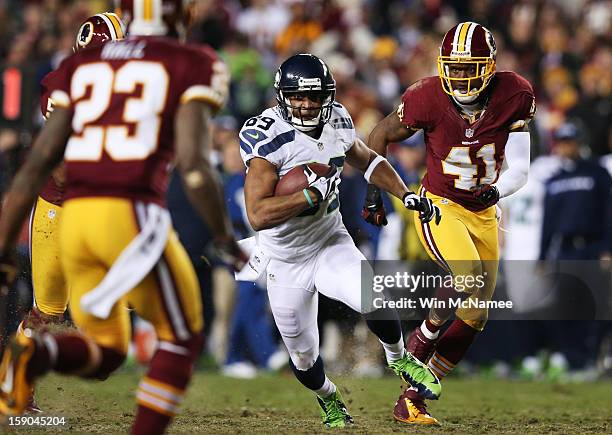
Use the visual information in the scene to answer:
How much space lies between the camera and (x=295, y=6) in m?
14.7

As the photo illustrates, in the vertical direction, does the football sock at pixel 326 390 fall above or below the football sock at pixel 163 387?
below

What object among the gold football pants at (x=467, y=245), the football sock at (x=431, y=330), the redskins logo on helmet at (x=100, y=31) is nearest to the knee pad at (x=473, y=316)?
the gold football pants at (x=467, y=245)

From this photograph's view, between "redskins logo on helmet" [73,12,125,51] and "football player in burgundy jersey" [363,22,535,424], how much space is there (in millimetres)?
1709

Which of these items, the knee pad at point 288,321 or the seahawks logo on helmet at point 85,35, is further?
the seahawks logo on helmet at point 85,35

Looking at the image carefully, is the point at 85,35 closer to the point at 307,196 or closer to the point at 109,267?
the point at 307,196

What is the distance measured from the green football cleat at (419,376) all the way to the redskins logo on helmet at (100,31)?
246 cm

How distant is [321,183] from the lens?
6238 mm

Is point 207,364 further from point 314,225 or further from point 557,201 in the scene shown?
point 314,225

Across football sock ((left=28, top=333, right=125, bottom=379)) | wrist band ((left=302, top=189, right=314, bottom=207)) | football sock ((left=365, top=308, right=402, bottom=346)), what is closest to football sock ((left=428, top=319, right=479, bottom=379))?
football sock ((left=365, top=308, right=402, bottom=346))

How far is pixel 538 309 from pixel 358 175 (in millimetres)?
2040

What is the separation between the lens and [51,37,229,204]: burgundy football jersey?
469 cm

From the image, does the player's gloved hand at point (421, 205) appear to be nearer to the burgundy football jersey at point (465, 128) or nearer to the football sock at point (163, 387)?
the burgundy football jersey at point (465, 128)

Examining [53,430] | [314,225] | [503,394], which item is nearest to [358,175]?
[503,394]

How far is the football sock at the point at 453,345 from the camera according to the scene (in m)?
7.17
